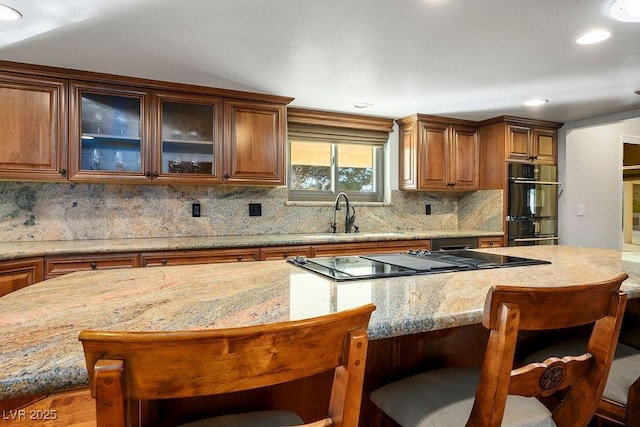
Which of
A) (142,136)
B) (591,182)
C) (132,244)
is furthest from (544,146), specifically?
(132,244)

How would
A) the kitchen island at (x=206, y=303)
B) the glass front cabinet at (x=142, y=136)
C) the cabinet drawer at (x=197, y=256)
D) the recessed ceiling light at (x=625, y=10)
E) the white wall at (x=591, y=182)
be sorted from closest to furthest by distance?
the kitchen island at (x=206, y=303)
the recessed ceiling light at (x=625, y=10)
the cabinet drawer at (x=197, y=256)
the glass front cabinet at (x=142, y=136)
the white wall at (x=591, y=182)

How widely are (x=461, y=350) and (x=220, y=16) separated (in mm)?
Result: 1902

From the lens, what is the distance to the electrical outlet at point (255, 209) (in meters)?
3.63

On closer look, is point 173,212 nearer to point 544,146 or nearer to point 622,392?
point 622,392

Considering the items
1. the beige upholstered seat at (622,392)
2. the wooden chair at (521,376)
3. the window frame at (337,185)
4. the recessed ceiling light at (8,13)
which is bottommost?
the beige upholstered seat at (622,392)

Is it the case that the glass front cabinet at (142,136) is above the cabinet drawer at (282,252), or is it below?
above

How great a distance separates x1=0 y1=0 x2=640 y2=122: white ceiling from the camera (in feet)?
6.27

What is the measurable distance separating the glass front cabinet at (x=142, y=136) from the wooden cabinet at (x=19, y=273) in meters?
0.67

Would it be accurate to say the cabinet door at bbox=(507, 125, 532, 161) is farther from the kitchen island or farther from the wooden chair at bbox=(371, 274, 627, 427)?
the wooden chair at bbox=(371, 274, 627, 427)

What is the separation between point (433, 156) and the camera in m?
4.08

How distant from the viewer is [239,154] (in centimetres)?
323

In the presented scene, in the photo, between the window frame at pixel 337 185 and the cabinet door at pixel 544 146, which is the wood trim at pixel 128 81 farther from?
the cabinet door at pixel 544 146

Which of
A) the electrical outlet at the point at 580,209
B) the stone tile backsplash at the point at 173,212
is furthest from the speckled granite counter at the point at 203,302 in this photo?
the electrical outlet at the point at 580,209

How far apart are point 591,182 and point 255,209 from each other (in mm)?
3903
